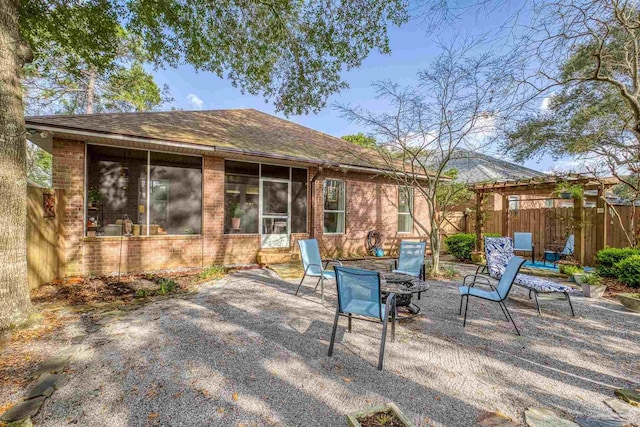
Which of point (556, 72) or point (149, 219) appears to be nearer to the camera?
point (556, 72)

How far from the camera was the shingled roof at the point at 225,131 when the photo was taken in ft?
21.3

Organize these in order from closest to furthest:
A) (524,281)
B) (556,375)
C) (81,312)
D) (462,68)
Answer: (556,375) < (81,312) < (524,281) < (462,68)

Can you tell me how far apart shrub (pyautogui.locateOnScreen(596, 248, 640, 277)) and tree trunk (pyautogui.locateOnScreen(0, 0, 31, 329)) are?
11.2m

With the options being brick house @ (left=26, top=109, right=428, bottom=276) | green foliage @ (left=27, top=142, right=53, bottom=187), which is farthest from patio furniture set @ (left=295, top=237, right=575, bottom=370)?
green foliage @ (left=27, top=142, right=53, bottom=187)

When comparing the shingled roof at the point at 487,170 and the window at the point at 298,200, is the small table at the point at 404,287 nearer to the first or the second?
the window at the point at 298,200

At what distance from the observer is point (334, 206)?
1041 cm

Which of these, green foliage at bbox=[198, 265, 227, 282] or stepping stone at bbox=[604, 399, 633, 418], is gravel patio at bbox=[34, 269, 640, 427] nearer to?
stepping stone at bbox=[604, 399, 633, 418]

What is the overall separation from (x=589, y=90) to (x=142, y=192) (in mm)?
12458

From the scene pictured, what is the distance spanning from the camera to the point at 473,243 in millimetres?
10547

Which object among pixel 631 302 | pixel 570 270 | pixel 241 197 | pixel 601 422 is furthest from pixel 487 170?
pixel 601 422

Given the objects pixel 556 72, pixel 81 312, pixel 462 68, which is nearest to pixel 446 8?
pixel 556 72

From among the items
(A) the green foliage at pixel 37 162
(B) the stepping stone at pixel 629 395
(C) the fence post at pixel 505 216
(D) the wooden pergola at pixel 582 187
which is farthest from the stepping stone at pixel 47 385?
(A) the green foliage at pixel 37 162

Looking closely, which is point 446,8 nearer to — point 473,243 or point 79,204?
point 79,204

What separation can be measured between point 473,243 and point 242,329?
9324mm
